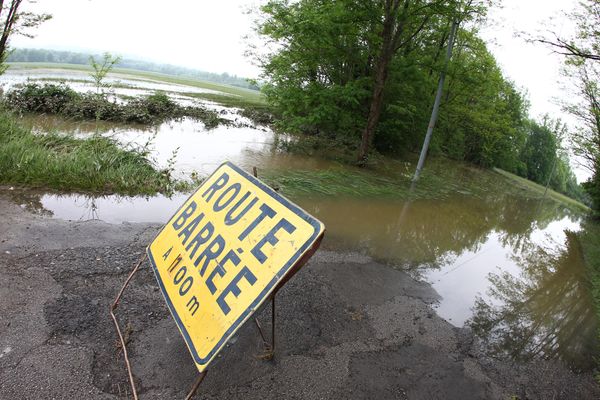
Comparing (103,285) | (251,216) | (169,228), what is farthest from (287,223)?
(103,285)

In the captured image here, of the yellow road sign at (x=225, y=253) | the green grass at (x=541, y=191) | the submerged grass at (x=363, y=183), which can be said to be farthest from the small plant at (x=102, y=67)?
the green grass at (x=541, y=191)

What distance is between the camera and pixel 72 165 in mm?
6859

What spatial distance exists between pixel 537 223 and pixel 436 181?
4215mm

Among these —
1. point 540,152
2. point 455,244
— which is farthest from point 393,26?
point 540,152

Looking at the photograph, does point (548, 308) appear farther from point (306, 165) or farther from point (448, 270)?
point (306, 165)

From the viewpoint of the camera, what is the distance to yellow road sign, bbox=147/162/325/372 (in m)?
2.34

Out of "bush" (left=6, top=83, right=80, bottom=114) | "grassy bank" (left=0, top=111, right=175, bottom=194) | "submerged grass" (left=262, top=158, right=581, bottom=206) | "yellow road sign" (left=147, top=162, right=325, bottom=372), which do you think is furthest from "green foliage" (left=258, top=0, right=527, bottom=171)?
"yellow road sign" (left=147, top=162, right=325, bottom=372)

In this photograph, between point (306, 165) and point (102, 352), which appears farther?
point (306, 165)

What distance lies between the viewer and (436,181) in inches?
616

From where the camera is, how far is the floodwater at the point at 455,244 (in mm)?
5305

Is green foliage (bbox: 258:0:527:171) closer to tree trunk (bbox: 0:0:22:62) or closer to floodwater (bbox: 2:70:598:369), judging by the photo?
floodwater (bbox: 2:70:598:369)

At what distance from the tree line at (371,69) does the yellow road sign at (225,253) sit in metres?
10.1

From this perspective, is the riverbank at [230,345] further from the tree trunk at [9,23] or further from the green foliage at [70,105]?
the green foliage at [70,105]

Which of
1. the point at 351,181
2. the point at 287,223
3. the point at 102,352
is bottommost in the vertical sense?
the point at 102,352
